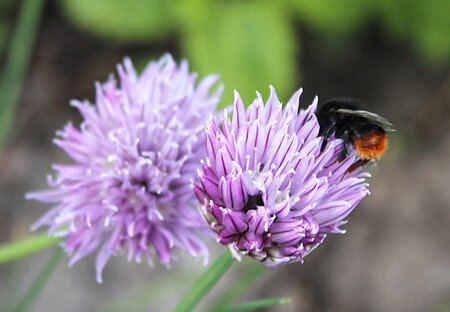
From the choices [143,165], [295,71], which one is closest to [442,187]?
[295,71]

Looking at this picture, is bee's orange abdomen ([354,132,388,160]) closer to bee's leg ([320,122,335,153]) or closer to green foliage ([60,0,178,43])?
bee's leg ([320,122,335,153])

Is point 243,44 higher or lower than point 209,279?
higher

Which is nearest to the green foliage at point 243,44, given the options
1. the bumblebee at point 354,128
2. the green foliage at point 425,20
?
the green foliage at point 425,20

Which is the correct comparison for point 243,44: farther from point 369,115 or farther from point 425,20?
point 369,115

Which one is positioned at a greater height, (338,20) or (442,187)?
(338,20)

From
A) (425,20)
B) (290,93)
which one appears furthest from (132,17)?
(425,20)

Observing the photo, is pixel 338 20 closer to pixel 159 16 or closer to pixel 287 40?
pixel 287 40

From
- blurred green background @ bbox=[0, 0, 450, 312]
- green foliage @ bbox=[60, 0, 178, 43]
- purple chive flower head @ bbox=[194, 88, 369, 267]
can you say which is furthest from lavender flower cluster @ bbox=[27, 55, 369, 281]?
green foliage @ bbox=[60, 0, 178, 43]
